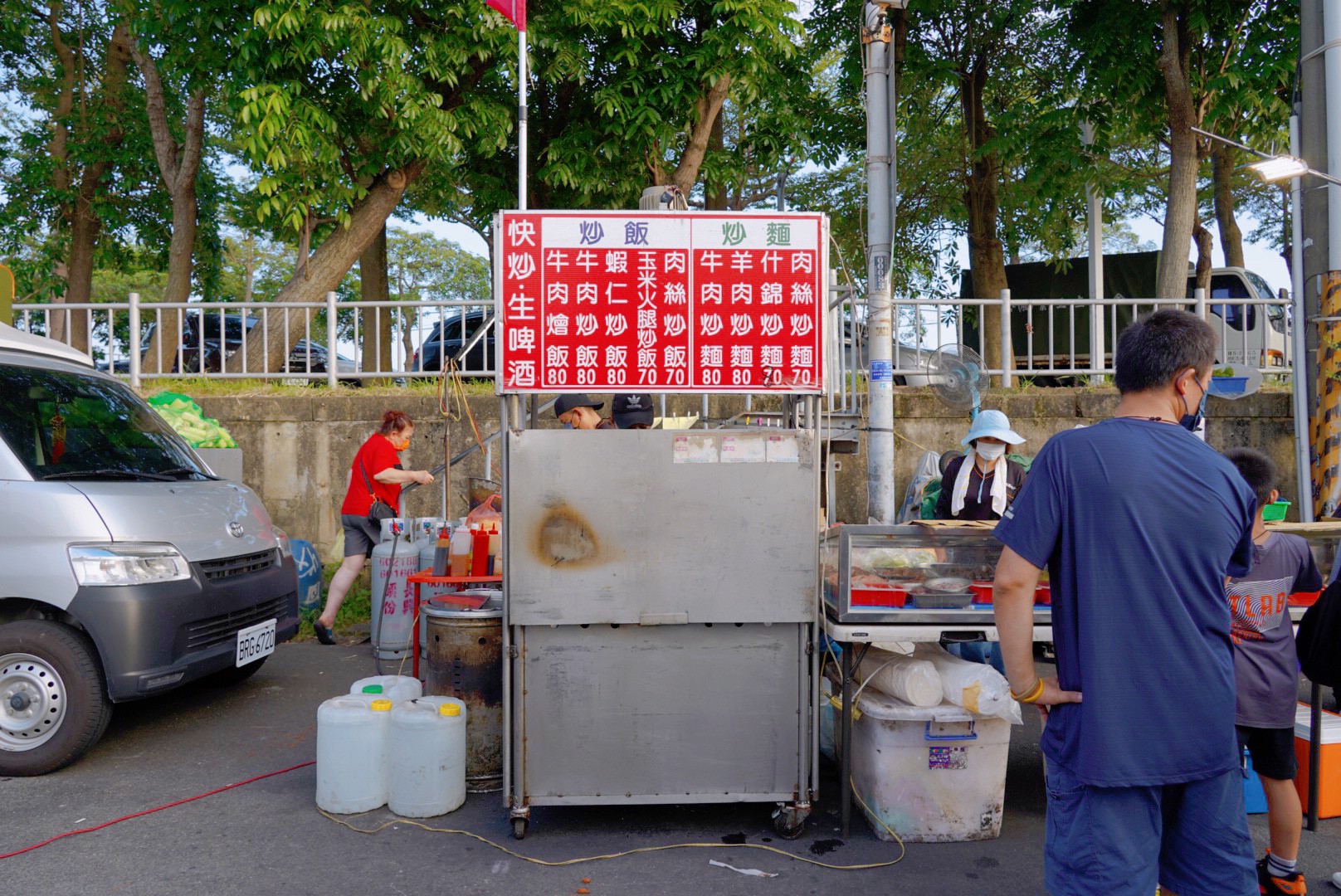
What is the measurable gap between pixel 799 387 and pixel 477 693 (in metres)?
2.01

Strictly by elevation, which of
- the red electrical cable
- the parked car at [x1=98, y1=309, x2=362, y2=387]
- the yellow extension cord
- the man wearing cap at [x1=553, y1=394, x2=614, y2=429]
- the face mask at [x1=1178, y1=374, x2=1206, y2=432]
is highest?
the parked car at [x1=98, y1=309, x2=362, y2=387]

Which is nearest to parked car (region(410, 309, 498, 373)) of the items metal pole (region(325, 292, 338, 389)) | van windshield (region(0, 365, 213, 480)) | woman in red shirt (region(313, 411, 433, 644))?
metal pole (region(325, 292, 338, 389))

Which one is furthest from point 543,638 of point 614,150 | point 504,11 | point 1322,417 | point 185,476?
point 614,150

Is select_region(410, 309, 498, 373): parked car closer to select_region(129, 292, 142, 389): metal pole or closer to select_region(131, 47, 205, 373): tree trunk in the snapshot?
select_region(129, 292, 142, 389): metal pole

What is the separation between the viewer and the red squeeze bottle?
19.2 feet

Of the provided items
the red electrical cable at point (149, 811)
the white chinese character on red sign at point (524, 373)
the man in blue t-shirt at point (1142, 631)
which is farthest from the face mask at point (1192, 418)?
the red electrical cable at point (149, 811)

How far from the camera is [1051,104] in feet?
39.9

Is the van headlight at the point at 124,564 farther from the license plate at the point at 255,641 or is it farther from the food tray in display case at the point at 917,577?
the food tray in display case at the point at 917,577

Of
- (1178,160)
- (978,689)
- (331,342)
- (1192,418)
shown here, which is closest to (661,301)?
(978,689)

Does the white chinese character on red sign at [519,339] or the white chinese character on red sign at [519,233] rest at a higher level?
the white chinese character on red sign at [519,233]

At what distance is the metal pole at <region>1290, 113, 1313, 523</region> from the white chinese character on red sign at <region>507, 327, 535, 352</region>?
6.11m

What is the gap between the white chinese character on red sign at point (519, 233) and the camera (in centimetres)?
417

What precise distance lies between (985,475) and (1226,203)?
545 inches

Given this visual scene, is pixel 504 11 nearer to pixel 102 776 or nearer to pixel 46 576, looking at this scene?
pixel 46 576
